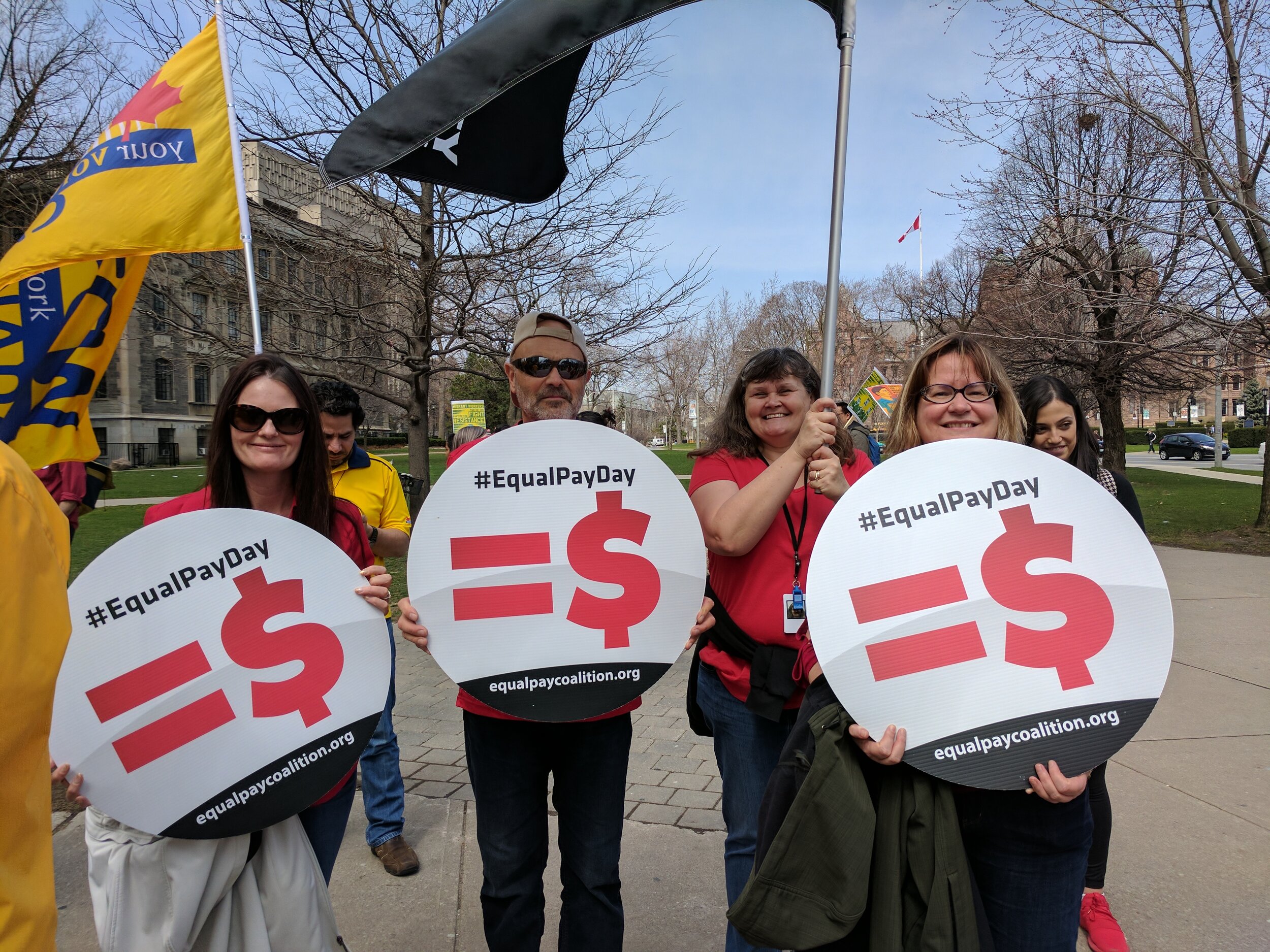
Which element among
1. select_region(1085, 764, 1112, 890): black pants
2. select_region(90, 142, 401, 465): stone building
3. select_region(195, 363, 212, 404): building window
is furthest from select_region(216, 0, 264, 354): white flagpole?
select_region(195, 363, 212, 404): building window

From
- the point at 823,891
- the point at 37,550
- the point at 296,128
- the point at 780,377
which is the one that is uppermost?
the point at 296,128

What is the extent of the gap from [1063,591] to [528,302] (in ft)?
27.2

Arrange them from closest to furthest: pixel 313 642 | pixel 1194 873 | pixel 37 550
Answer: pixel 37 550
pixel 313 642
pixel 1194 873

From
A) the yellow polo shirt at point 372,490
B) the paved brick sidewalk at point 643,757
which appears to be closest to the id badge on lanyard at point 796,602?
the paved brick sidewalk at point 643,757

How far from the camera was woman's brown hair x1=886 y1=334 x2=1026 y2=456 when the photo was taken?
1911 mm

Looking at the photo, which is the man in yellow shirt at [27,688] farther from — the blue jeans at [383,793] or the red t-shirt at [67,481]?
the red t-shirt at [67,481]

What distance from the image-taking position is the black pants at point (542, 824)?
6.56ft

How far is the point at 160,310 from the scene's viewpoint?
911cm

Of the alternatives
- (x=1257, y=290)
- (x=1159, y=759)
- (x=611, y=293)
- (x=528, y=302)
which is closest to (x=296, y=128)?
(x=528, y=302)

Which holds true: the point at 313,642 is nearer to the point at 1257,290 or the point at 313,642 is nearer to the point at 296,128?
the point at 296,128

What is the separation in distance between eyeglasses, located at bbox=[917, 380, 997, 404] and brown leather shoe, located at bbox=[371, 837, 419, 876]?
2.59m

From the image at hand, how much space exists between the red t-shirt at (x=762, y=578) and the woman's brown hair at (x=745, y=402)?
7 cm

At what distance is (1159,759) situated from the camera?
3.83 metres

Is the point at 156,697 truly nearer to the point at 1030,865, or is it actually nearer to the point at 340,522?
the point at 340,522
